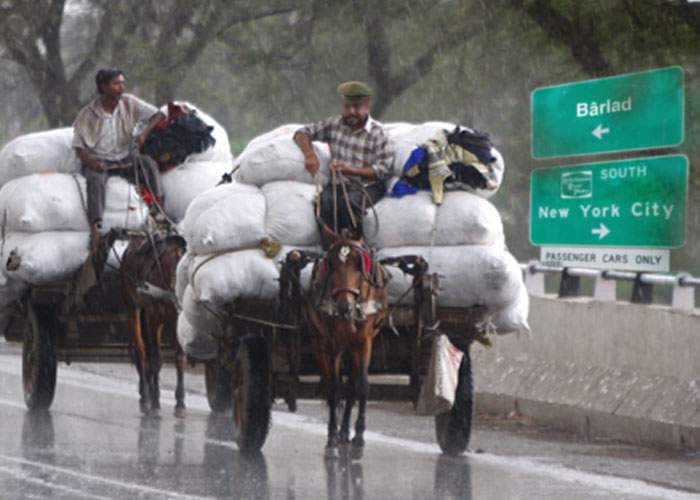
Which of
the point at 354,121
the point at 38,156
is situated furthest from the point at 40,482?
the point at 38,156

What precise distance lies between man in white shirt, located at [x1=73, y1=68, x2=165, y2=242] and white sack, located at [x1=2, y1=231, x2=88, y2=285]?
20 centimetres

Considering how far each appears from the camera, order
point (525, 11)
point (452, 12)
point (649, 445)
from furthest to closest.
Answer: point (452, 12) → point (525, 11) → point (649, 445)

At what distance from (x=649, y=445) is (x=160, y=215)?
4.82 m

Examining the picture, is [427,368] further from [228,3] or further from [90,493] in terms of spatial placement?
[228,3]

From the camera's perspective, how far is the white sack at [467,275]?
12711mm

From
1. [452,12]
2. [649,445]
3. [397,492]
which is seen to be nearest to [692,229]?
[452,12]

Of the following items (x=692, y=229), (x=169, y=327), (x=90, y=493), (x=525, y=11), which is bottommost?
(x=90, y=493)

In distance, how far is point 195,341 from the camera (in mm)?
13961

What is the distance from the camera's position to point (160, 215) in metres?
16.4

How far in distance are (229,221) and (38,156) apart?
12.8 feet

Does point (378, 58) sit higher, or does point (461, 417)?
point (378, 58)

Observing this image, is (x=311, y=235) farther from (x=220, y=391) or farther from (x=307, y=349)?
(x=220, y=391)

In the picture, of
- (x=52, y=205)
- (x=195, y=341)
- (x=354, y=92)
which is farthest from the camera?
(x=52, y=205)

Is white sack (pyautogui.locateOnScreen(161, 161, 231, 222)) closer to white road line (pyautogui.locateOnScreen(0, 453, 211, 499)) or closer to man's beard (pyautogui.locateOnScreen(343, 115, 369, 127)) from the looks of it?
man's beard (pyautogui.locateOnScreen(343, 115, 369, 127))
